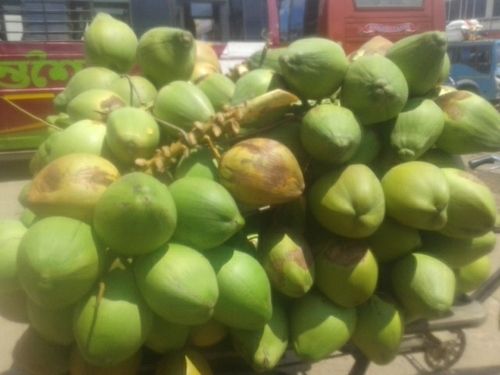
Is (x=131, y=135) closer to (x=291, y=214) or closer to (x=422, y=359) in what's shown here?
(x=291, y=214)

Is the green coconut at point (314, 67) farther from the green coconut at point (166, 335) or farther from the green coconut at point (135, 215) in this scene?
the green coconut at point (166, 335)

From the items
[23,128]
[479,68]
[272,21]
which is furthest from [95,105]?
[479,68]

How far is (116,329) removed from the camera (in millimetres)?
1309

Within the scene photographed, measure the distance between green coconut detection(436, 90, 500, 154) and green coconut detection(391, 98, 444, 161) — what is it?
6cm

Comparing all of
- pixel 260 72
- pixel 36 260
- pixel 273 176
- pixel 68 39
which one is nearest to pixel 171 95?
pixel 260 72

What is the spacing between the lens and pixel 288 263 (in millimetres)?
1495

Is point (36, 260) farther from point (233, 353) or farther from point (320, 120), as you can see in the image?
point (320, 120)

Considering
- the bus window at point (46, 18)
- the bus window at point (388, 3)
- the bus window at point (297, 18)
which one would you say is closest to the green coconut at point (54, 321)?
the bus window at point (46, 18)

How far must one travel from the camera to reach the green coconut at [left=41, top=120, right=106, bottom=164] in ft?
5.22

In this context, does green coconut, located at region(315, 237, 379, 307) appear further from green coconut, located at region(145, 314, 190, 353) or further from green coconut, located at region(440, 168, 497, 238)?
green coconut, located at region(145, 314, 190, 353)

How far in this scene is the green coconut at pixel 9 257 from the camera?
4.71 ft

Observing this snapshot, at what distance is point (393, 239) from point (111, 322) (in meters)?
0.84

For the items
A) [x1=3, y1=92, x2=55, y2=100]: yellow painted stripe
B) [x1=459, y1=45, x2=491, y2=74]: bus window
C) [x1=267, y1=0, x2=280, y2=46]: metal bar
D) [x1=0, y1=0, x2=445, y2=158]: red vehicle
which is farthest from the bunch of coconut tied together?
[x1=459, y1=45, x2=491, y2=74]: bus window

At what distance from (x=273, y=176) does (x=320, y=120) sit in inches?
8.4
